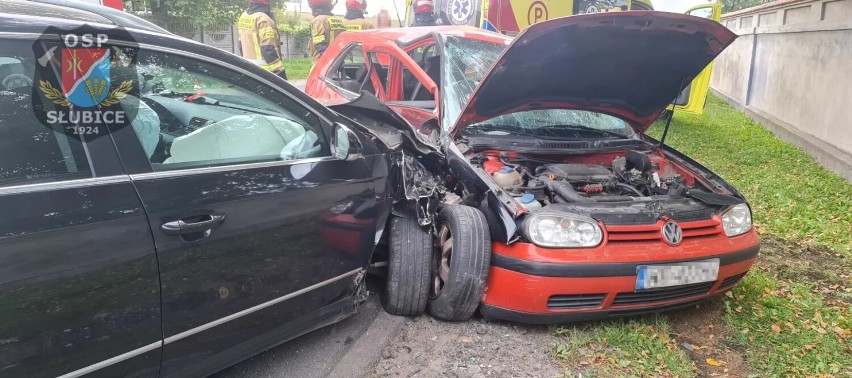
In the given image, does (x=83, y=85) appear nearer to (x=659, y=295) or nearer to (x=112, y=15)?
(x=112, y=15)

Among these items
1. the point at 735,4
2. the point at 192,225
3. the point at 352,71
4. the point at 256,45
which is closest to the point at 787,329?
the point at 192,225

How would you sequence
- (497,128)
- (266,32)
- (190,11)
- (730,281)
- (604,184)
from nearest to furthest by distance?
1. (730,281)
2. (604,184)
3. (497,128)
4. (266,32)
5. (190,11)

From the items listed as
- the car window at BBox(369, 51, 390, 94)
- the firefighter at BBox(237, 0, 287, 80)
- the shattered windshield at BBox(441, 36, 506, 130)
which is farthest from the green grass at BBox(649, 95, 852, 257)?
the firefighter at BBox(237, 0, 287, 80)

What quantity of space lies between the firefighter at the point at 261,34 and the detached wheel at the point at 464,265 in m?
5.31

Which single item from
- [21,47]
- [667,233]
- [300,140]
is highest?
[21,47]

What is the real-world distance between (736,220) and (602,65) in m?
1.25

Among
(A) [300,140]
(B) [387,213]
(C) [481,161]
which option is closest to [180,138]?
(A) [300,140]

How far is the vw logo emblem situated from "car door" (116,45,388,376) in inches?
58.7

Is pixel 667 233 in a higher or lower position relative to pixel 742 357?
higher

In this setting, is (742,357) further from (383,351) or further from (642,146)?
(383,351)

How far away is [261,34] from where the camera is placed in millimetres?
7625

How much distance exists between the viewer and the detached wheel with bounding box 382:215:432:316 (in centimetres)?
309

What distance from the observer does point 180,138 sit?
2344mm

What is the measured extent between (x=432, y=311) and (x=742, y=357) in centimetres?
164
